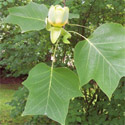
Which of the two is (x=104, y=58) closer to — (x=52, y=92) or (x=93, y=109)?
(x=52, y=92)

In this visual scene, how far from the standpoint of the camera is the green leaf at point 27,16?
701 millimetres

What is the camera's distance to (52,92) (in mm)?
668

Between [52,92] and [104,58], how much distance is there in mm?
181

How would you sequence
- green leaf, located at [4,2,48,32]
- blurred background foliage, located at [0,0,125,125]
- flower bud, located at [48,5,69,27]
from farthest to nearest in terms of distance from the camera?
blurred background foliage, located at [0,0,125,125]
green leaf, located at [4,2,48,32]
flower bud, located at [48,5,69,27]

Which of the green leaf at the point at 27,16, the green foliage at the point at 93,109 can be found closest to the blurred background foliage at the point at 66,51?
the green foliage at the point at 93,109

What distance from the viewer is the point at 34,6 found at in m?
0.75

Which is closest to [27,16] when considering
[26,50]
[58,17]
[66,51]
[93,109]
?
[58,17]

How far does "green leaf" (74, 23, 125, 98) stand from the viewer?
0.61m

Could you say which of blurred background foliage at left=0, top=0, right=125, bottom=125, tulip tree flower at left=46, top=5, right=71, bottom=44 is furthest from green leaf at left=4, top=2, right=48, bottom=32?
blurred background foliage at left=0, top=0, right=125, bottom=125

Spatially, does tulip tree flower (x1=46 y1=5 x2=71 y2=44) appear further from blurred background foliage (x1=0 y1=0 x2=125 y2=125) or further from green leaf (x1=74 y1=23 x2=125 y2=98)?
blurred background foliage (x1=0 y1=0 x2=125 y2=125)

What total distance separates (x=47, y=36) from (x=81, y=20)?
41 cm

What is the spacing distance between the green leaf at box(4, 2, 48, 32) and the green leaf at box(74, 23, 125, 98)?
0.16 metres

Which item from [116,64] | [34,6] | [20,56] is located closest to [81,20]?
[20,56]

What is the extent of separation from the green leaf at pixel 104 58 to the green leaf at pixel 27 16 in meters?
0.16
